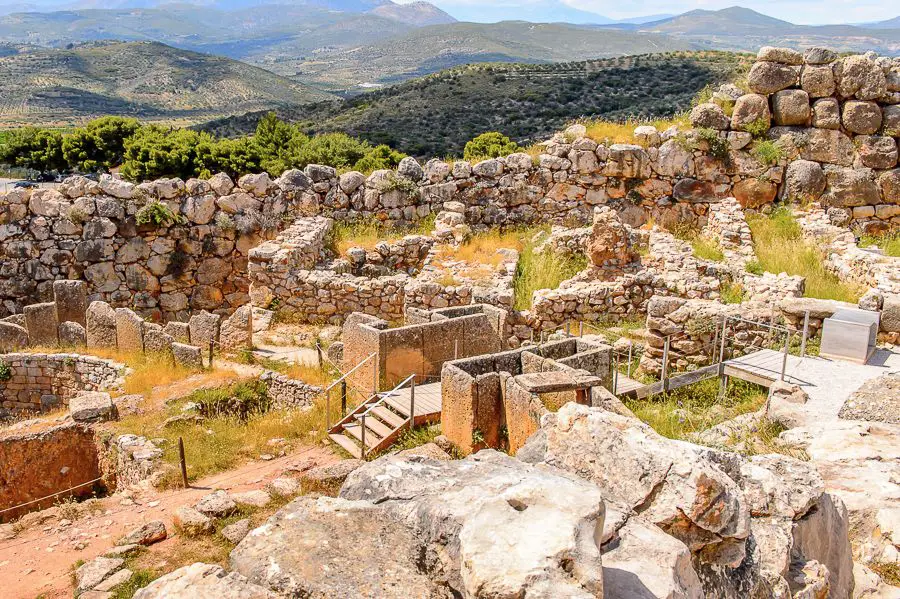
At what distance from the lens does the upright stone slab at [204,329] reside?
13203mm

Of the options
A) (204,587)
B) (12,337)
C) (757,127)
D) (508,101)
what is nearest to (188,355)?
(12,337)

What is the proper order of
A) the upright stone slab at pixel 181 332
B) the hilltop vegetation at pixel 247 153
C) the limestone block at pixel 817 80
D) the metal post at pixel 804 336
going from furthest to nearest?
the hilltop vegetation at pixel 247 153, the limestone block at pixel 817 80, the upright stone slab at pixel 181 332, the metal post at pixel 804 336

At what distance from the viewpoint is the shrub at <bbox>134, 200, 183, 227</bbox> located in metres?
15.6

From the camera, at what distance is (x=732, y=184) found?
54.3 ft

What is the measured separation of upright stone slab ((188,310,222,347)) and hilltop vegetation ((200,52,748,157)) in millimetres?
26557

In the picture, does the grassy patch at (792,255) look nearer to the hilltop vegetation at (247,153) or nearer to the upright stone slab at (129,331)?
the hilltop vegetation at (247,153)

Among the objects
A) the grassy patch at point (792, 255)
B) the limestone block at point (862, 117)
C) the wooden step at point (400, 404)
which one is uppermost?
the limestone block at point (862, 117)

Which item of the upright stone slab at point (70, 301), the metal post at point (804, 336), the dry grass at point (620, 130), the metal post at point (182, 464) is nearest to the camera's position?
the metal post at point (182, 464)

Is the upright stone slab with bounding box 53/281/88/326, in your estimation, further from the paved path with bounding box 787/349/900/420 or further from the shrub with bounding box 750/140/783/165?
the shrub with bounding box 750/140/783/165

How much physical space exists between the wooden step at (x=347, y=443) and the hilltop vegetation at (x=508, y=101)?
2991 cm

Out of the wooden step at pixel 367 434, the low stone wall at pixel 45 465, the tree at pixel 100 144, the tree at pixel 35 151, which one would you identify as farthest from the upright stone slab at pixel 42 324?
the tree at pixel 35 151

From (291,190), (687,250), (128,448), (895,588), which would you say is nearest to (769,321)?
(687,250)

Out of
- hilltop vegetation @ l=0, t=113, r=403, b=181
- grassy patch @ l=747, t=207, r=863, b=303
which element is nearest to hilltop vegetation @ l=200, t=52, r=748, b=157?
hilltop vegetation @ l=0, t=113, r=403, b=181

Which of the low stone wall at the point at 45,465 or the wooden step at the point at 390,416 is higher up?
the wooden step at the point at 390,416
